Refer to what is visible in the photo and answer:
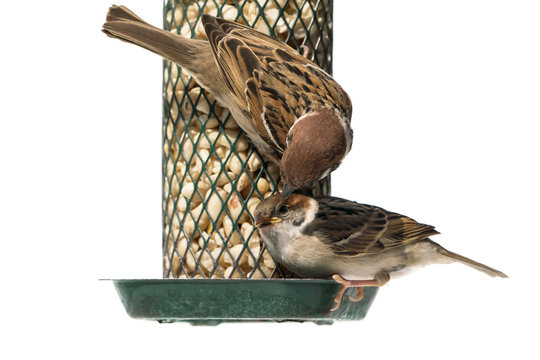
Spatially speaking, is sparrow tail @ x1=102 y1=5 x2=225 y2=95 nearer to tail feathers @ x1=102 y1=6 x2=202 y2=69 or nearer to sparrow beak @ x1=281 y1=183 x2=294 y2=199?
tail feathers @ x1=102 y1=6 x2=202 y2=69

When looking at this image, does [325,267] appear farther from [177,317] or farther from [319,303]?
[177,317]

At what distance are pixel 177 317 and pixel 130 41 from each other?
3.28 ft

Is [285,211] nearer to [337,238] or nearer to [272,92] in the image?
[337,238]

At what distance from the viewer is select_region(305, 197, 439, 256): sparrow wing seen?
127 inches

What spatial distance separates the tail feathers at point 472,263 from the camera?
11.4 ft

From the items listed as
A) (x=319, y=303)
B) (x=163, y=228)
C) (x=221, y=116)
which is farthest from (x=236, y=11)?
(x=319, y=303)

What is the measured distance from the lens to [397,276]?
3.39 metres

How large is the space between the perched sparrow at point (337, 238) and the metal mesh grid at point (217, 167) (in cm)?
15

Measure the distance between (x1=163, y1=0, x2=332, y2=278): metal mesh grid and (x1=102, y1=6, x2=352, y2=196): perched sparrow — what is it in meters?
0.09

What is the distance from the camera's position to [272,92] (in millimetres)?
3254

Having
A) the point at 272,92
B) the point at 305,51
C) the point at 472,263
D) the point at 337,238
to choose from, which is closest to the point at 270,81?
the point at 272,92

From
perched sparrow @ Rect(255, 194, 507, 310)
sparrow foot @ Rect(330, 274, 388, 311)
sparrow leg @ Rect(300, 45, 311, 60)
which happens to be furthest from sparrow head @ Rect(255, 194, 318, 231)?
sparrow leg @ Rect(300, 45, 311, 60)

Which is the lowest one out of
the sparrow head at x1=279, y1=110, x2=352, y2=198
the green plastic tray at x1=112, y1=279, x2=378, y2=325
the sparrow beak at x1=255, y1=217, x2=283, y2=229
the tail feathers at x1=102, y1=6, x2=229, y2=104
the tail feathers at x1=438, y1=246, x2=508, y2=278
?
the green plastic tray at x1=112, y1=279, x2=378, y2=325

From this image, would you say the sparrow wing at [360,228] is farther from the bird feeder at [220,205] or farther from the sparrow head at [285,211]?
the bird feeder at [220,205]
